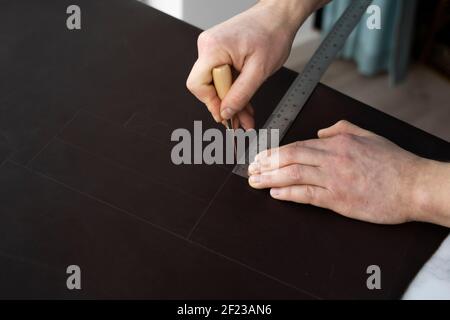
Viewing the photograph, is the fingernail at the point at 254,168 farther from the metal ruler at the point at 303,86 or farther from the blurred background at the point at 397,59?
the blurred background at the point at 397,59

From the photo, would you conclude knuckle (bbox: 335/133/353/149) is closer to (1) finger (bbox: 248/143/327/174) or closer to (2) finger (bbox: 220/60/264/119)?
(1) finger (bbox: 248/143/327/174)

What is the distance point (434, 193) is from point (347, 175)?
0.17 metres

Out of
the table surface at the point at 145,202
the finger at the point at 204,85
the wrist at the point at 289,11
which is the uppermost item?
the wrist at the point at 289,11

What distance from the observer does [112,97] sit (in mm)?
1190

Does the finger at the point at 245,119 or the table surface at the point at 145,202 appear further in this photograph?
the finger at the point at 245,119

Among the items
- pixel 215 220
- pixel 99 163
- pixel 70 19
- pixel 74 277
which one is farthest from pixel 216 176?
pixel 70 19

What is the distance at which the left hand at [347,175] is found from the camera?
1.03m

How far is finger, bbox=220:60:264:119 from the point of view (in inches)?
43.7

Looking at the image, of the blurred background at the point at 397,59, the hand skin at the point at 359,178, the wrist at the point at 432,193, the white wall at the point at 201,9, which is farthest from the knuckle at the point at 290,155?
the blurred background at the point at 397,59

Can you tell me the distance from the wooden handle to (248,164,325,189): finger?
0.64 ft

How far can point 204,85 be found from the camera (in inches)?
43.6

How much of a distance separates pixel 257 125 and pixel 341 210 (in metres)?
0.27

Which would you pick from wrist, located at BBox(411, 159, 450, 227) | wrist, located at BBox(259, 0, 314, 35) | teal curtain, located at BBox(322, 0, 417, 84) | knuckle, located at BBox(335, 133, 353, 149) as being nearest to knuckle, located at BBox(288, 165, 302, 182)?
knuckle, located at BBox(335, 133, 353, 149)
